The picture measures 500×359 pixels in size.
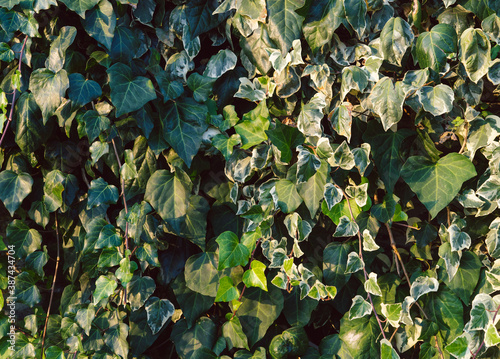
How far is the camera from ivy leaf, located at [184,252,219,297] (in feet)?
4.69

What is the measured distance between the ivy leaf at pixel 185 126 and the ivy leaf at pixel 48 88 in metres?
0.34

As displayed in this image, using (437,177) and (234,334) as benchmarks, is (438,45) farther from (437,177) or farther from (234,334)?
(234,334)

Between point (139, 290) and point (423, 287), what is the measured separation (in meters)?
0.94

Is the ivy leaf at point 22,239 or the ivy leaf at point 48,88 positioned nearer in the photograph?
the ivy leaf at point 48,88

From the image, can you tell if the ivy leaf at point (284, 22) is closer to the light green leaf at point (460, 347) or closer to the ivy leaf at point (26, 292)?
the light green leaf at point (460, 347)

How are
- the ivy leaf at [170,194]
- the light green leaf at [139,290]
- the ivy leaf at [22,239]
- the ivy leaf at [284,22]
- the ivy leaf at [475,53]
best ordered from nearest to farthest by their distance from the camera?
the ivy leaf at [475,53], the ivy leaf at [284,22], the ivy leaf at [170,194], the light green leaf at [139,290], the ivy leaf at [22,239]

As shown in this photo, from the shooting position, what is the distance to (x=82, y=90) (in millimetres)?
1352

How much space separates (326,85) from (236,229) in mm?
568

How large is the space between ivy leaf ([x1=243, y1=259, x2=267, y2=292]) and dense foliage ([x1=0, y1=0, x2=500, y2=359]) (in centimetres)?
1

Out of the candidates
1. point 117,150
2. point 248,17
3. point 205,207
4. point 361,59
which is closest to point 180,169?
point 205,207

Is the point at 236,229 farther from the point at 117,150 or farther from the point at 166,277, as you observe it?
the point at 117,150

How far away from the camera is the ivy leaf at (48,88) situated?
53.4 inches

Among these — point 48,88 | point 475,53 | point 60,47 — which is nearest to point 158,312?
point 48,88

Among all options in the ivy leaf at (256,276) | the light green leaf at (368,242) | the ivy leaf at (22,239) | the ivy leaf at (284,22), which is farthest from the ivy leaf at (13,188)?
the light green leaf at (368,242)
